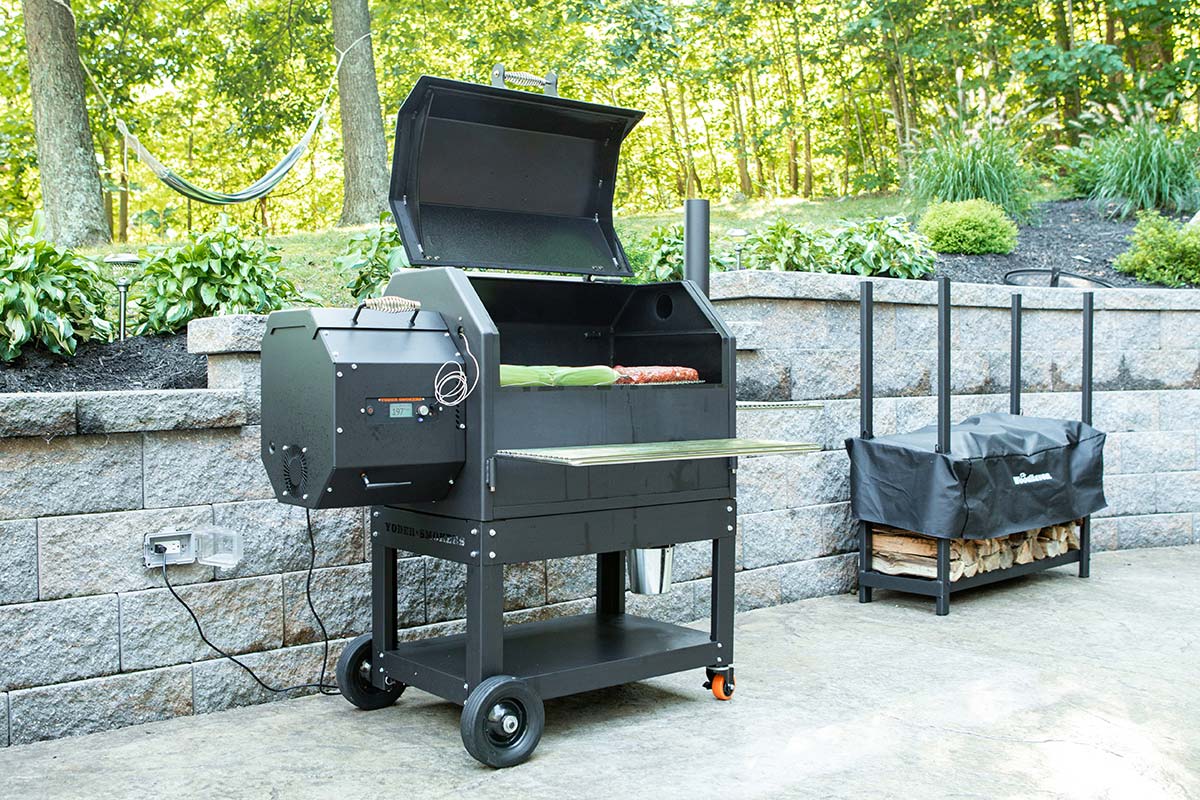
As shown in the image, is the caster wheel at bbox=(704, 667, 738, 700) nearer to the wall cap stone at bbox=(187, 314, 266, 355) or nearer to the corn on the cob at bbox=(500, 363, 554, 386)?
the corn on the cob at bbox=(500, 363, 554, 386)

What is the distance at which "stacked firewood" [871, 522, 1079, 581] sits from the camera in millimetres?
4695

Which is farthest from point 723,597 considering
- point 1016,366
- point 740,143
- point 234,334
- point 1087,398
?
point 740,143

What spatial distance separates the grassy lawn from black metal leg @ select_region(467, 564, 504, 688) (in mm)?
2260

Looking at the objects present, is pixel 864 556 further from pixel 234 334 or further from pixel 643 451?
pixel 234 334

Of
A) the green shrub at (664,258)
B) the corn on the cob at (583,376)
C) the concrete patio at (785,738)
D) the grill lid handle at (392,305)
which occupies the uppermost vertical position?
the green shrub at (664,258)

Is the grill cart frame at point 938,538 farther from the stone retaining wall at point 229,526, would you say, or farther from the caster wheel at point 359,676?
the caster wheel at point 359,676

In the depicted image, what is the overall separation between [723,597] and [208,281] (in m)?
2.32

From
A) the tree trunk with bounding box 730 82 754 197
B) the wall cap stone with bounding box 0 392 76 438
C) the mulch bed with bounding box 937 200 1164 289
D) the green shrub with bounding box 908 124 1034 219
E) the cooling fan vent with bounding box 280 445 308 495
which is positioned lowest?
the cooling fan vent with bounding box 280 445 308 495

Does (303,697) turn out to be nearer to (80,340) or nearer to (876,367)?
(80,340)

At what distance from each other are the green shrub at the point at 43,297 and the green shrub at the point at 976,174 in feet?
19.3

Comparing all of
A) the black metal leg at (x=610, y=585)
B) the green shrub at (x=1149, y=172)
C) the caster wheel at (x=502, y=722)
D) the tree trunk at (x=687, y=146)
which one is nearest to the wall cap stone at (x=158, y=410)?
the caster wheel at (x=502, y=722)

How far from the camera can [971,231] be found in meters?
7.12

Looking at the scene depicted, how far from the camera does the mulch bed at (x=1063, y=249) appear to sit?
695 cm

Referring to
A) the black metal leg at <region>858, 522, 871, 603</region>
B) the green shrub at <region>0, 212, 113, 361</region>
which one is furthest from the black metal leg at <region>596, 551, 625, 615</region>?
the green shrub at <region>0, 212, 113, 361</region>
